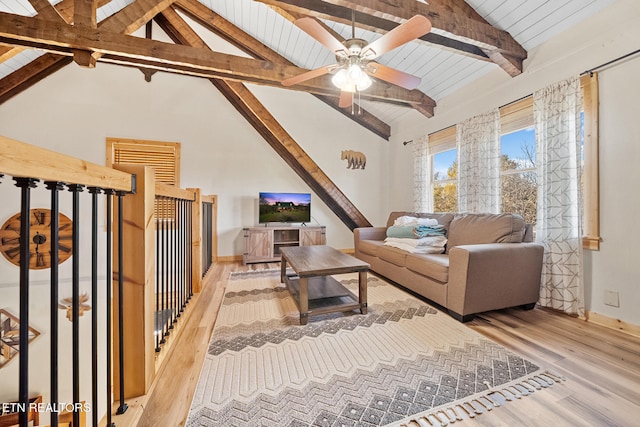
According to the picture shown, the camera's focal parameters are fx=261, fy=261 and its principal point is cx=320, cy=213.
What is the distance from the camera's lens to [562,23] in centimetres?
224

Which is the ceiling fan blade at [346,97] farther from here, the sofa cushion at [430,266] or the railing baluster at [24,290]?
the railing baluster at [24,290]

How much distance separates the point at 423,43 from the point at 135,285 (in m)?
3.04

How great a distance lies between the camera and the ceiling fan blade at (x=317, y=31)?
5.47 feet

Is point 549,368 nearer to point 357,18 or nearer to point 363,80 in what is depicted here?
point 363,80

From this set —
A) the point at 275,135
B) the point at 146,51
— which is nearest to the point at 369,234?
the point at 275,135

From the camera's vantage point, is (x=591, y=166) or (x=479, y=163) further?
(x=479, y=163)

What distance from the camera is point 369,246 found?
3.57 m

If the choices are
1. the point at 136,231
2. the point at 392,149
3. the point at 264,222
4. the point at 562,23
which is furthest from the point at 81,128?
the point at 562,23

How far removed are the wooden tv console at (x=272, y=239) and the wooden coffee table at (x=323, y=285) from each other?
5.47 ft

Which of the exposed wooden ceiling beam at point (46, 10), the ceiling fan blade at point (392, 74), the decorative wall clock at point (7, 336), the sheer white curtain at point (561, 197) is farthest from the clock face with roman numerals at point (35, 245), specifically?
the sheer white curtain at point (561, 197)

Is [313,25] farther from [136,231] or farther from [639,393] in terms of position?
[639,393]

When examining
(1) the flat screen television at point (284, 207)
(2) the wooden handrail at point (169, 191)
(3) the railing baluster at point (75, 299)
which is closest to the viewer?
(3) the railing baluster at point (75, 299)

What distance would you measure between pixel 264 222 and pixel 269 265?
738 millimetres

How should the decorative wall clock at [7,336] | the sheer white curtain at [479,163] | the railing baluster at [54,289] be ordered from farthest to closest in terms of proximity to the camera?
the sheer white curtain at [479,163]
the decorative wall clock at [7,336]
the railing baluster at [54,289]
